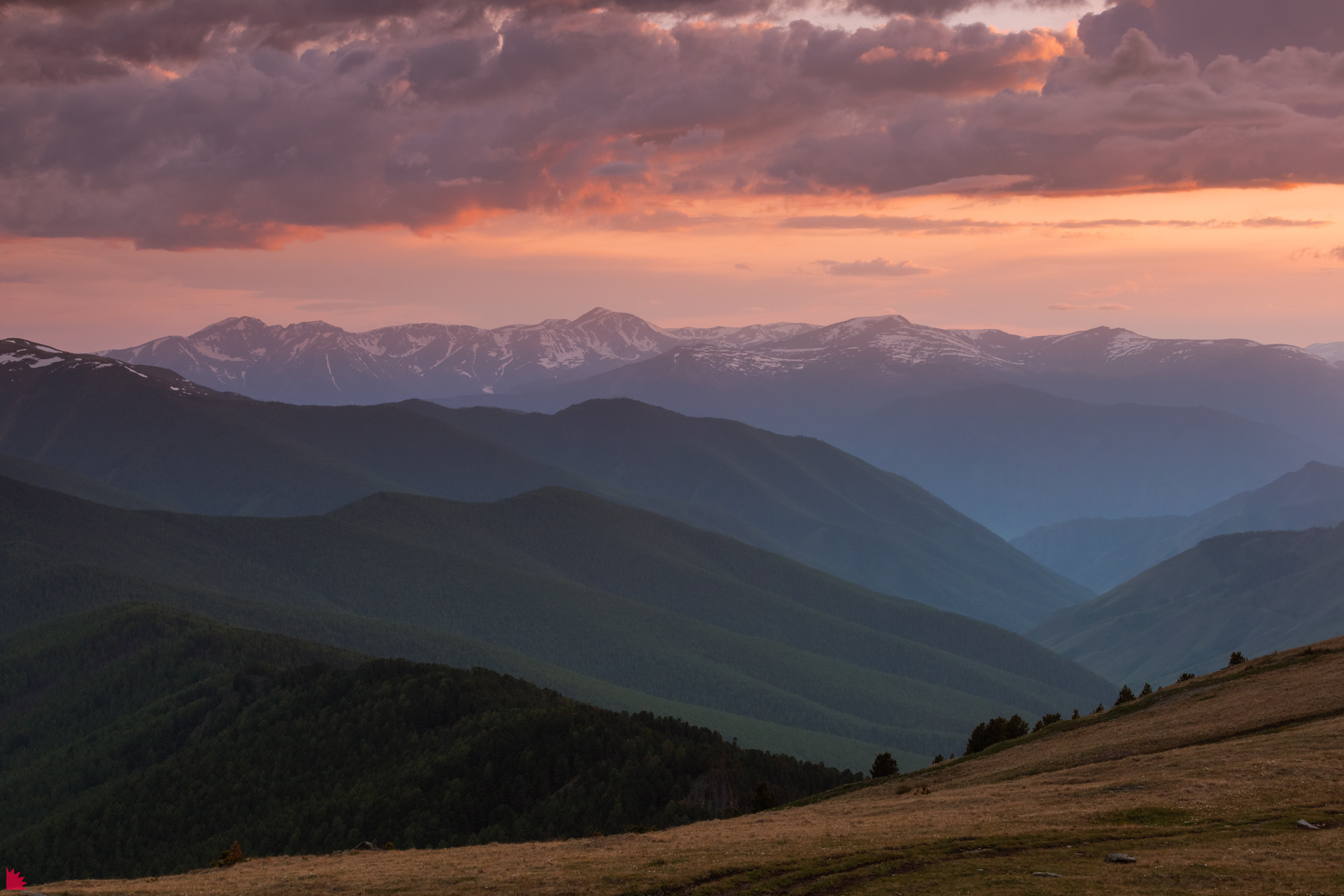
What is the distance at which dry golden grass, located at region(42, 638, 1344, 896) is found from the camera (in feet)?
148

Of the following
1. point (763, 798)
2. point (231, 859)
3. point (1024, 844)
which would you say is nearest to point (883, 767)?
point (763, 798)

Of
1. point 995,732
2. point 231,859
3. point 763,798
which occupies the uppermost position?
point 995,732

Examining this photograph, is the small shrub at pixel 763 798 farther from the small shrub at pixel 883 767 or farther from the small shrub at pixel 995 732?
the small shrub at pixel 995 732

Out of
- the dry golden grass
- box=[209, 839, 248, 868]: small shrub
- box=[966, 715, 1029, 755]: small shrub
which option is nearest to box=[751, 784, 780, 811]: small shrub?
box=[966, 715, 1029, 755]: small shrub

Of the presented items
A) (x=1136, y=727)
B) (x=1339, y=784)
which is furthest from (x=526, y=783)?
(x=1339, y=784)

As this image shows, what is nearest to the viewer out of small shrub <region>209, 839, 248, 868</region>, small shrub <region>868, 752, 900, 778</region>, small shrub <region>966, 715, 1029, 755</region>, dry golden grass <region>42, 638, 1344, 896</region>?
dry golden grass <region>42, 638, 1344, 896</region>

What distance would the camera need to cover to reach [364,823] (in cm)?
18588

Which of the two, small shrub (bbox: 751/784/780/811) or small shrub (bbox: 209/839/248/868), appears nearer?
small shrub (bbox: 209/839/248/868)

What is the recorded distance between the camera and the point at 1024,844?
168 feet

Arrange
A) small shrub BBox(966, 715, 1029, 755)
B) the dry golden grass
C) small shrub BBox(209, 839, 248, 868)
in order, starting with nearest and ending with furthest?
the dry golden grass < small shrub BBox(209, 839, 248, 868) < small shrub BBox(966, 715, 1029, 755)

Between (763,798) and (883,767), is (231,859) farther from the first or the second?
(883,767)

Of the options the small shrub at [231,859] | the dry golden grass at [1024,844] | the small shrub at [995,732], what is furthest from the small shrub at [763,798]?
the small shrub at [231,859]

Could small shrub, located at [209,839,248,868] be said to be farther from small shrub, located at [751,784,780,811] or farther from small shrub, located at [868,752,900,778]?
small shrub, located at [868,752,900,778]

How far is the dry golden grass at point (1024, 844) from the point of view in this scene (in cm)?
4522
